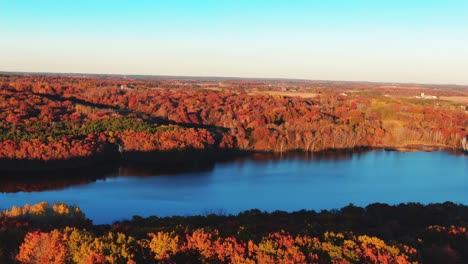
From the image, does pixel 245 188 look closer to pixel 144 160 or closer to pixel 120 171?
pixel 120 171

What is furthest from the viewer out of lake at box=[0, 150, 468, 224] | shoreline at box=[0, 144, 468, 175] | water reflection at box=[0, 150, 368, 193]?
shoreline at box=[0, 144, 468, 175]

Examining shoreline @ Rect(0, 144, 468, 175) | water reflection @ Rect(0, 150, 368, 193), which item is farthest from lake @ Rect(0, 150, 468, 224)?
shoreline @ Rect(0, 144, 468, 175)

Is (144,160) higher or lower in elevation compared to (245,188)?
lower

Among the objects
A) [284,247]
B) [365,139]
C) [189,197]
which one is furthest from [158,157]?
[284,247]

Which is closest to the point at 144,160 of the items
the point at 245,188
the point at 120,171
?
the point at 120,171

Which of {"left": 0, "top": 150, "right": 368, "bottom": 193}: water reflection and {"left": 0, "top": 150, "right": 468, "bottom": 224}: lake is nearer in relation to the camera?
{"left": 0, "top": 150, "right": 468, "bottom": 224}: lake

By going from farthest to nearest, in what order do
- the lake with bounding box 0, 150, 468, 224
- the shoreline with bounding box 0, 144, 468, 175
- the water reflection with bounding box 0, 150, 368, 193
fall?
the shoreline with bounding box 0, 144, 468, 175 < the water reflection with bounding box 0, 150, 368, 193 < the lake with bounding box 0, 150, 468, 224

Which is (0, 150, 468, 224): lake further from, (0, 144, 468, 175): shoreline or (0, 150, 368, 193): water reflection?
(0, 144, 468, 175): shoreline

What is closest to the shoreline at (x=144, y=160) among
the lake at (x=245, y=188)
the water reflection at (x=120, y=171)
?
the water reflection at (x=120, y=171)

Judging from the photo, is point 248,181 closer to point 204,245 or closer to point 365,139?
point 204,245
